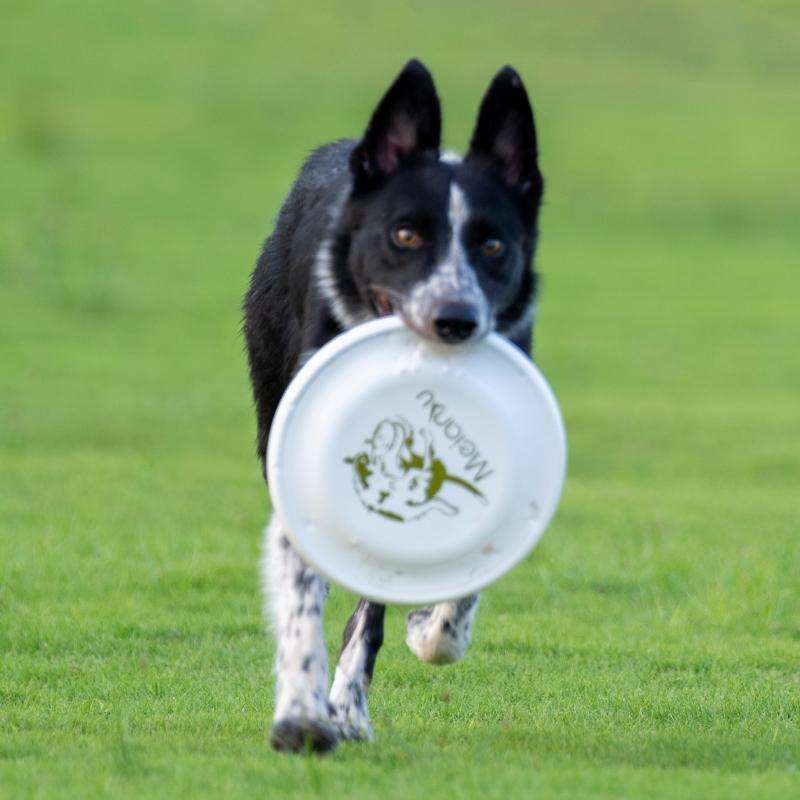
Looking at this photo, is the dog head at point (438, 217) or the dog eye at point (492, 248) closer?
the dog head at point (438, 217)

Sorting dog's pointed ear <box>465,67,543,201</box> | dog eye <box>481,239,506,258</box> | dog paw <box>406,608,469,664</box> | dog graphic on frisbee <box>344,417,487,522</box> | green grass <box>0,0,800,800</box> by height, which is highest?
dog's pointed ear <box>465,67,543,201</box>

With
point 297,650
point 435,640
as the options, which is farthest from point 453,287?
point 435,640

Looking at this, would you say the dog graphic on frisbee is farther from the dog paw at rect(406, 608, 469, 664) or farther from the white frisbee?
the dog paw at rect(406, 608, 469, 664)

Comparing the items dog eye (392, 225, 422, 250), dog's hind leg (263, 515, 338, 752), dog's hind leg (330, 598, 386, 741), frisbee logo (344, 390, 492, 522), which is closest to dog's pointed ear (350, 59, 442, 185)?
dog eye (392, 225, 422, 250)

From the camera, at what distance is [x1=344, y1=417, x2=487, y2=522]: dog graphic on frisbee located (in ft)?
21.4

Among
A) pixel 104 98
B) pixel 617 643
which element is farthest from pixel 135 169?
pixel 617 643

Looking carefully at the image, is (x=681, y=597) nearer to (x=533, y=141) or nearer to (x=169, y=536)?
(x=169, y=536)

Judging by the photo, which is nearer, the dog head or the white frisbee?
the dog head

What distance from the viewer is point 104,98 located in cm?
5306

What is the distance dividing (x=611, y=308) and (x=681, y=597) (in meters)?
21.7

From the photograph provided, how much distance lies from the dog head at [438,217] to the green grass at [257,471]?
1.61 meters

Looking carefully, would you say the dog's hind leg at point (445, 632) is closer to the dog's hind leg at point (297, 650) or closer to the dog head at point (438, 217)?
the dog's hind leg at point (297, 650)

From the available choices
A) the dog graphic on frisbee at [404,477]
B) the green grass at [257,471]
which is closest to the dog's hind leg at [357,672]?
the green grass at [257,471]

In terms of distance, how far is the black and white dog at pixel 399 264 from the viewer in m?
6.44
